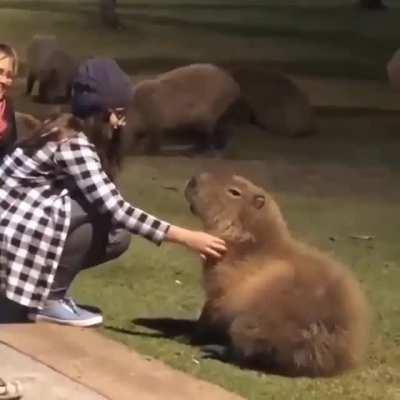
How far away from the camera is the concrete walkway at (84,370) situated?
375 cm

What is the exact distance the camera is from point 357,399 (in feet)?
12.6

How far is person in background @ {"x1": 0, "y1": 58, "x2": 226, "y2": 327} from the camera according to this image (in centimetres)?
434

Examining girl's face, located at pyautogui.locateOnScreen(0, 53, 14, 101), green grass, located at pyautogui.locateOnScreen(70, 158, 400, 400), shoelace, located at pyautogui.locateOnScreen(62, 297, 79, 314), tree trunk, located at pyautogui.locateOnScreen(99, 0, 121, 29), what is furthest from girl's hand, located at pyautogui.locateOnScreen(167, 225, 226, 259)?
tree trunk, located at pyautogui.locateOnScreen(99, 0, 121, 29)

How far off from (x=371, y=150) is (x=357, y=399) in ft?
16.6

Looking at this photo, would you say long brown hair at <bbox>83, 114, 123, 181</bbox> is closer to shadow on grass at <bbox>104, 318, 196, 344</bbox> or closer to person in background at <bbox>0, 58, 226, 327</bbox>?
person in background at <bbox>0, 58, 226, 327</bbox>

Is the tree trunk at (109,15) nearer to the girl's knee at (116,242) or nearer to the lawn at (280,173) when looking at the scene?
the lawn at (280,173)

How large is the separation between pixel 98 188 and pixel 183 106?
4.42 meters

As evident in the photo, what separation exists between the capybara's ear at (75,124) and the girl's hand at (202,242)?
1.76ft

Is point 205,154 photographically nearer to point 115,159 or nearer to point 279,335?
point 115,159

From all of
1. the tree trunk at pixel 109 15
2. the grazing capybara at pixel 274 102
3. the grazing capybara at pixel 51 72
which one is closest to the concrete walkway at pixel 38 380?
the grazing capybara at pixel 274 102

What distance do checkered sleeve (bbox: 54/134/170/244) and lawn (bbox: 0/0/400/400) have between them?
398 mm

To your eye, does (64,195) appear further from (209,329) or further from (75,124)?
(209,329)

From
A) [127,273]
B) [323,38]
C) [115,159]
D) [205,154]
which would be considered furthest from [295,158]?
[323,38]

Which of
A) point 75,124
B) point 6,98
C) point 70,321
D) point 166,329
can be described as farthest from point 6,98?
point 166,329
